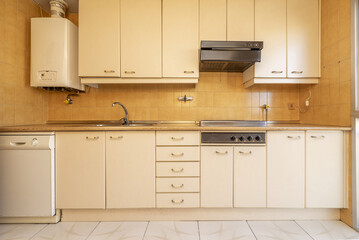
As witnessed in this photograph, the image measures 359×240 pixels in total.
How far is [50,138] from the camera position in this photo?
1.76 metres

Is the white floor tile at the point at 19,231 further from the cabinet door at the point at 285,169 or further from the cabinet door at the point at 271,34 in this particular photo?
the cabinet door at the point at 271,34

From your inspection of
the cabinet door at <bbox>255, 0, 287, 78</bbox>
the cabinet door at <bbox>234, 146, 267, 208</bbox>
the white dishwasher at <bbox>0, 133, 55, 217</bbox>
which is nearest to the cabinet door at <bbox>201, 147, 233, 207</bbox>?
the cabinet door at <bbox>234, 146, 267, 208</bbox>

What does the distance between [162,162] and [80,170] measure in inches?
29.5

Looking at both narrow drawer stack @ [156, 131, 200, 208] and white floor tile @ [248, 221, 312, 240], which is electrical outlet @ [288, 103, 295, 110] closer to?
→ white floor tile @ [248, 221, 312, 240]

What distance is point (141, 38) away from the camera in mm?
2074

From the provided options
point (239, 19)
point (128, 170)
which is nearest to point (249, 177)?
point (128, 170)

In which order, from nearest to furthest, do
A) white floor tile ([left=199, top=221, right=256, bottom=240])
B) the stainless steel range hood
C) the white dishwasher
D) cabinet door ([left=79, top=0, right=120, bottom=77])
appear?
1. white floor tile ([left=199, top=221, right=256, bottom=240])
2. the white dishwasher
3. the stainless steel range hood
4. cabinet door ([left=79, top=0, right=120, bottom=77])

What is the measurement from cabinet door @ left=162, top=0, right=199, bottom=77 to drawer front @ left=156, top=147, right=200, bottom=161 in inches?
31.1

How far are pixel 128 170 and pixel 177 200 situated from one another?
53cm

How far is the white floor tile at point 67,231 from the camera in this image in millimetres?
1624

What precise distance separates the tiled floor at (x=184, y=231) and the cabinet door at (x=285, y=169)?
0.68 ft

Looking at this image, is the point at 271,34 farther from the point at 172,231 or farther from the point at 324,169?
the point at 172,231

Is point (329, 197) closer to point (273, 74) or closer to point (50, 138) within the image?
point (273, 74)

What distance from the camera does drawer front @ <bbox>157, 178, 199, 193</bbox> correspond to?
1.81 metres
